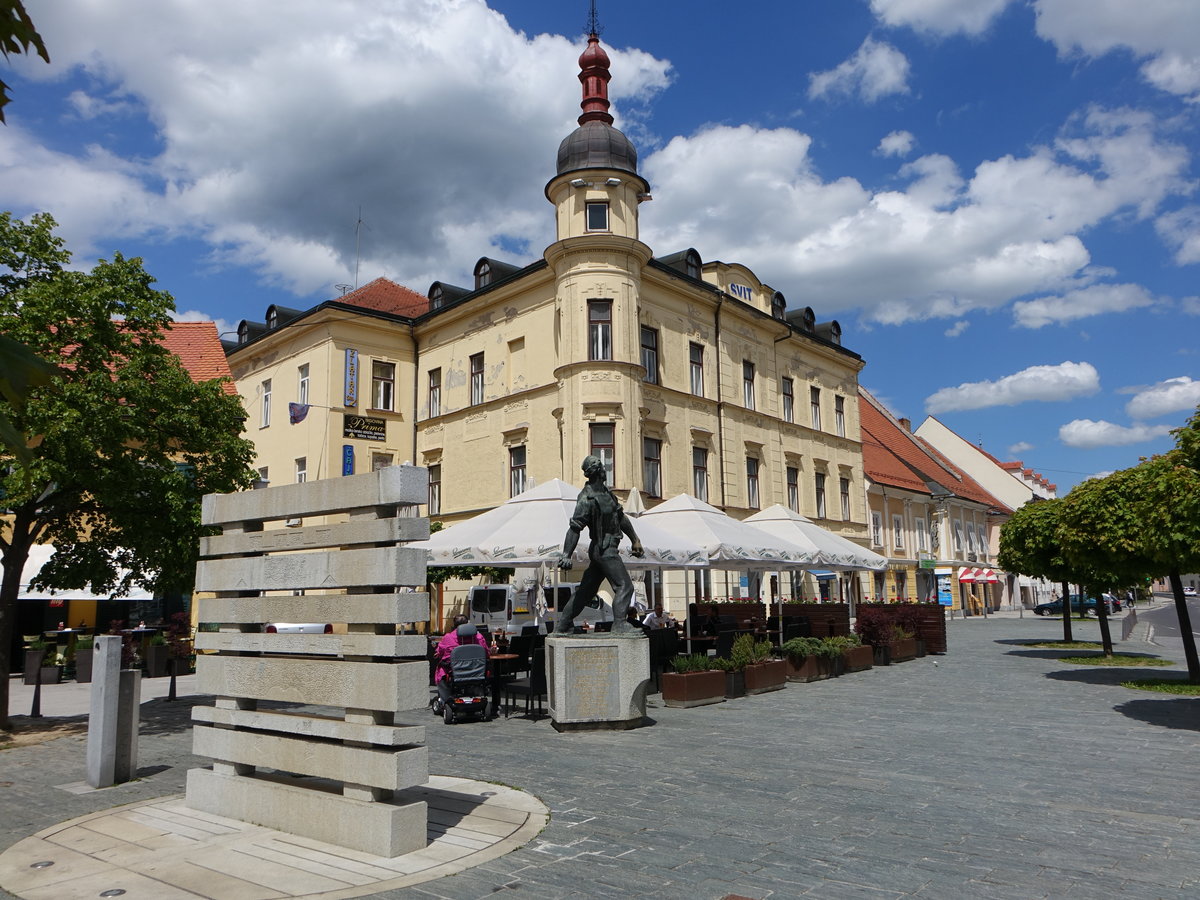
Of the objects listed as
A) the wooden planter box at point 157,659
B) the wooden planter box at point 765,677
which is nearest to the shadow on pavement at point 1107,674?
the wooden planter box at point 765,677

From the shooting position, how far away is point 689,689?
1230 cm

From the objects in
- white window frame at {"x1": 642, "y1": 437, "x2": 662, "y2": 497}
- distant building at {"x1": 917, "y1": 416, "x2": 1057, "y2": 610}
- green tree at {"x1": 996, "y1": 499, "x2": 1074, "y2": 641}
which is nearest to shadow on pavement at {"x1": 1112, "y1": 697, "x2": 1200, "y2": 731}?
green tree at {"x1": 996, "y1": 499, "x2": 1074, "y2": 641}

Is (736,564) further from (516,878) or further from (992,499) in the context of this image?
(992,499)

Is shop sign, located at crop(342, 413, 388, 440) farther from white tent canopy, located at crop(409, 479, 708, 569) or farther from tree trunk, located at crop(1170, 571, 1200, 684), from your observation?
tree trunk, located at crop(1170, 571, 1200, 684)

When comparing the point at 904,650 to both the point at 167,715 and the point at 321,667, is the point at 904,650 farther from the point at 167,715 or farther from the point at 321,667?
the point at 321,667

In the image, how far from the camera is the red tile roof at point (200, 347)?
31.1m

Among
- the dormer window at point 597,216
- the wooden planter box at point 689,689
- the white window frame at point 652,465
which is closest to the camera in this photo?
the wooden planter box at point 689,689

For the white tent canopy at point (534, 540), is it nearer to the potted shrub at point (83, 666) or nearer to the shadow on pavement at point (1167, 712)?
the shadow on pavement at point (1167, 712)

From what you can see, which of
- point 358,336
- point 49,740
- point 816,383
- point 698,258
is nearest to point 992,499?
point 816,383

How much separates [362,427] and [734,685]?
66.0ft

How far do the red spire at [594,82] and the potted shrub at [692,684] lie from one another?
69.6 ft

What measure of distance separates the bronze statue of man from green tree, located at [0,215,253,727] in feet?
17.5

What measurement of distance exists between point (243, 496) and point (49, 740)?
23.2 feet

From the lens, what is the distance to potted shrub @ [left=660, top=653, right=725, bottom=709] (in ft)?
40.3
